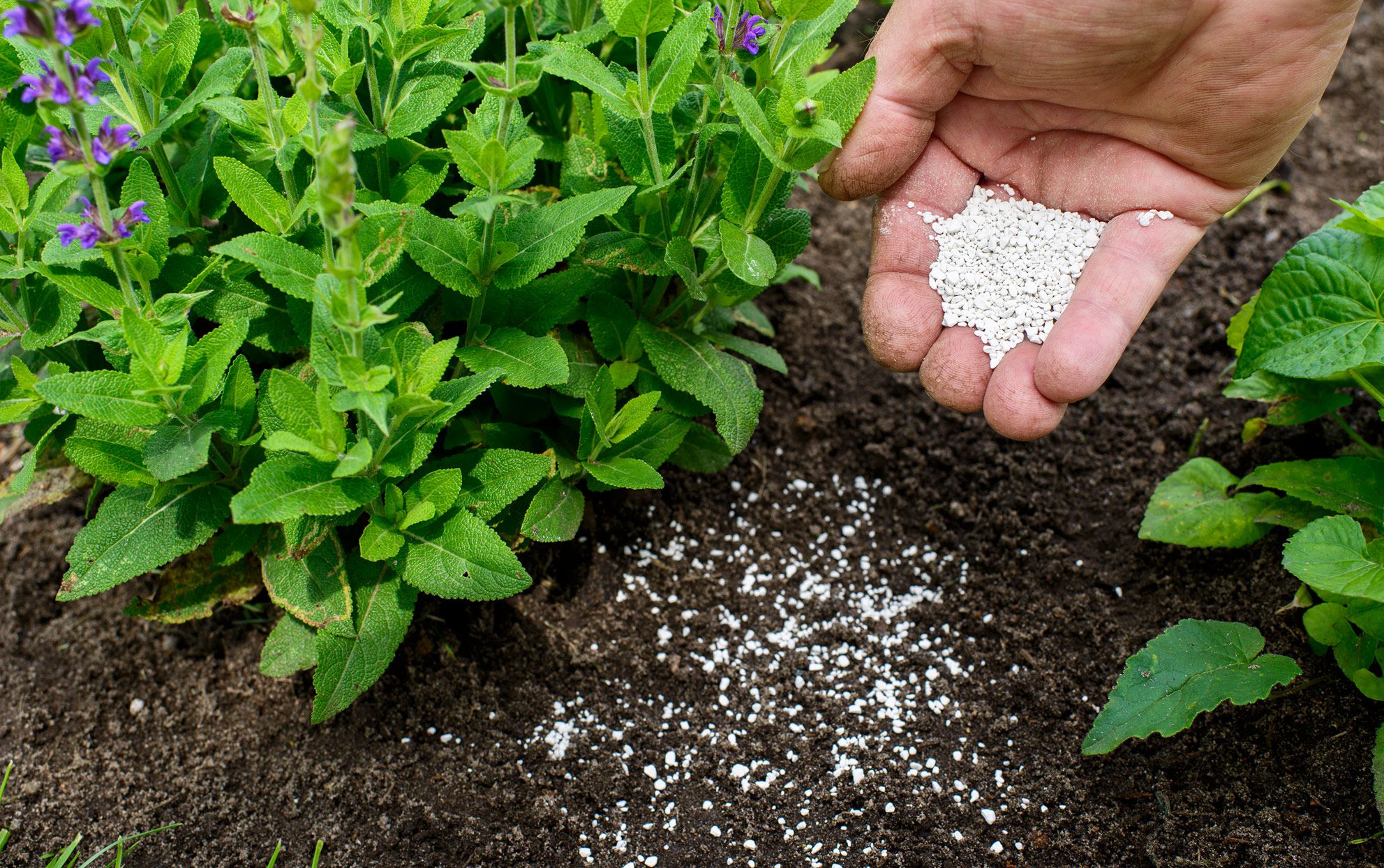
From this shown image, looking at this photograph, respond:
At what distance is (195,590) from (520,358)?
3.61 feet

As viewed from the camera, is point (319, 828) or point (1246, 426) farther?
point (1246, 426)

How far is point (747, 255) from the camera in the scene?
221 centimetres

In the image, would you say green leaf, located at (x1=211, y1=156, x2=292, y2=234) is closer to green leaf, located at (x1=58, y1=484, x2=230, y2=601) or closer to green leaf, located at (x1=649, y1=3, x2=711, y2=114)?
green leaf, located at (x1=58, y1=484, x2=230, y2=601)

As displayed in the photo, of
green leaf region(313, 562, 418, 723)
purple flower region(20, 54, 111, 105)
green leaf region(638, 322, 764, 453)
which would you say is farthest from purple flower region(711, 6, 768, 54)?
green leaf region(313, 562, 418, 723)

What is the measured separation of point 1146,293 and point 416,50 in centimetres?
194

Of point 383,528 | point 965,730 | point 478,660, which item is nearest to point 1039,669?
point 965,730

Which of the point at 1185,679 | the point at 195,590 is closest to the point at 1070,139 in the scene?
the point at 1185,679

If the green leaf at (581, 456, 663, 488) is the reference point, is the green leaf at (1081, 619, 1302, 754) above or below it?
below

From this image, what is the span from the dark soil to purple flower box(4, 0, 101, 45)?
1656 millimetres

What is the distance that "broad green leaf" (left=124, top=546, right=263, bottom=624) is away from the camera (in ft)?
8.25

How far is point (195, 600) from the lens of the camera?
2527 mm

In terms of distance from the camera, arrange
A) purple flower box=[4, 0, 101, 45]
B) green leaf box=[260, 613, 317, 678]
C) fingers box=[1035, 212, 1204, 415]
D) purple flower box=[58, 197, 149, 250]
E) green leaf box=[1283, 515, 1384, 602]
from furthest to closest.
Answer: fingers box=[1035, 212, 1204, 415] < green leaf box=[260, 613, 317, 678] < green leaf box=[1283, 515, 1384, 602] < purple flower box=[58, 197, 149, 250] < purple flower box=[4, 0, 101, 45]

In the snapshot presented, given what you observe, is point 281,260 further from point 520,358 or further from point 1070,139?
point 1070,139

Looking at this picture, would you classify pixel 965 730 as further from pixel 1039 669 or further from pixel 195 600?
pixel 195 600
